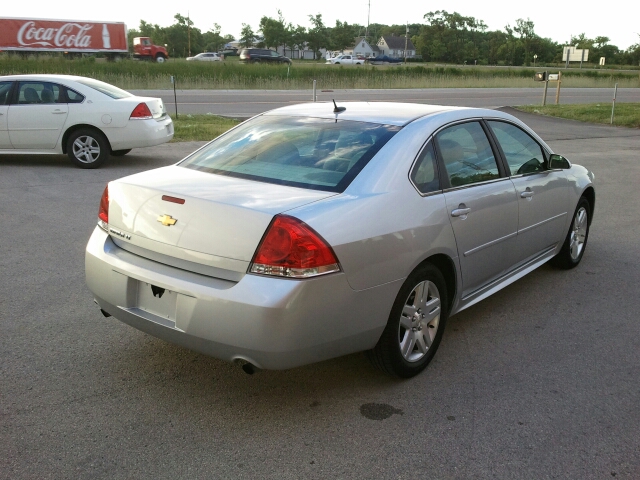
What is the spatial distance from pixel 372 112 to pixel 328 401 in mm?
1983

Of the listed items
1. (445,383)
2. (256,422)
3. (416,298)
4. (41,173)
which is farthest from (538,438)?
(41,173)

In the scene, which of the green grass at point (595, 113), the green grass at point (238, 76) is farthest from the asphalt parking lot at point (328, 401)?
the green grass at point (238, 76)

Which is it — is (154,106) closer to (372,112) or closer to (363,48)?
(372,112)

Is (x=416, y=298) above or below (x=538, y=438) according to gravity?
above

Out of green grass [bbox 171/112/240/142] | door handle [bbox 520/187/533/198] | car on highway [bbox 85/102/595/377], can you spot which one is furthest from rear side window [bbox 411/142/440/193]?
green grass [bbox 171/112/240/142]

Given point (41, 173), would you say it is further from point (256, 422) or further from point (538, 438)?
point (538, 438)

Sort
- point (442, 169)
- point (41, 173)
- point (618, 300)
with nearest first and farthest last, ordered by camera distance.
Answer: point (442, 169)
point (618, 300)
point (41, 173)

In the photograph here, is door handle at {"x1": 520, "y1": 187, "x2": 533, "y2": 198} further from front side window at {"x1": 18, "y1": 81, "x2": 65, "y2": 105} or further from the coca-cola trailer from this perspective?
the coca-cola trailer

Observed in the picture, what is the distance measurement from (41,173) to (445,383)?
843 centimetres

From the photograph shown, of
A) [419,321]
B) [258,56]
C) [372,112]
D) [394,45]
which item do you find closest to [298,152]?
[372,112]

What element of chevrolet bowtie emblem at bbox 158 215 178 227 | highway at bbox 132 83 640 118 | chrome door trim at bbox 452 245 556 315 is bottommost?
highway at bbox 132 83 640 118

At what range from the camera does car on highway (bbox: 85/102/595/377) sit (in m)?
3.27

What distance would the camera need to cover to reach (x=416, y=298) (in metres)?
3.92

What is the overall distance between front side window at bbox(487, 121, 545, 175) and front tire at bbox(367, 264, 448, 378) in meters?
1.40
